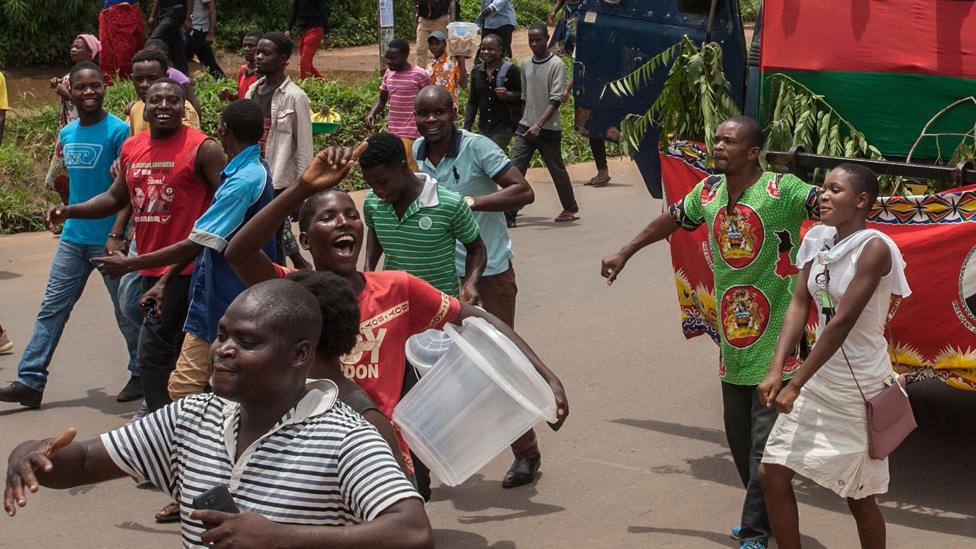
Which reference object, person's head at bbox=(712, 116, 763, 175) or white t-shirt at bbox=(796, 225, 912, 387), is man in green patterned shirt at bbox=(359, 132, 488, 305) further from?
white t-shirt at bbox=(796, 225, 912, 387)

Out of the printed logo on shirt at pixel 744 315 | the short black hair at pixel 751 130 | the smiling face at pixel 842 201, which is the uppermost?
the short black hair at pixel 751 130

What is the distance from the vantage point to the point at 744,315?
16.9 ft

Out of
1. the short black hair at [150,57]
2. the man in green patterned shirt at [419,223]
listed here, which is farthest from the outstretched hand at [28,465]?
the short black hair at [150,57]

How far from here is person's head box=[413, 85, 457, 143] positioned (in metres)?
6.00

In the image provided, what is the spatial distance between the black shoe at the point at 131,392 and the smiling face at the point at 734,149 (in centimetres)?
356

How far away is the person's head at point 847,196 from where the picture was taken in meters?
4.64

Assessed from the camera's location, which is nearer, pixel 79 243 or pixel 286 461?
pixel 286 461

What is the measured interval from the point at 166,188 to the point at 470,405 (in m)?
2.39

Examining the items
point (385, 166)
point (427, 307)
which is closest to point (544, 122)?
point (385, 166)

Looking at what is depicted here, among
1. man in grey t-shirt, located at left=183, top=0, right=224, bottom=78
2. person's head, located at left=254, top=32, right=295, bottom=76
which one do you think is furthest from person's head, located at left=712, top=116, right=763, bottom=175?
man in grey t-shirt, located at left=183, top=0, right=224, bottom=78

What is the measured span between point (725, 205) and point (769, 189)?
0.17 meters

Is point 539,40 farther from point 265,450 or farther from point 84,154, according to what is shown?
point 265,450

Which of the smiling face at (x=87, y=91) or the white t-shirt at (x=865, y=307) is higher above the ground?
the smiling face at (x=87, y=91)

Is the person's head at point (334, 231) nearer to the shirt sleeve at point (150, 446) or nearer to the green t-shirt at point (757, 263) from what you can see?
the shirt sleeve at point (150, 446)
